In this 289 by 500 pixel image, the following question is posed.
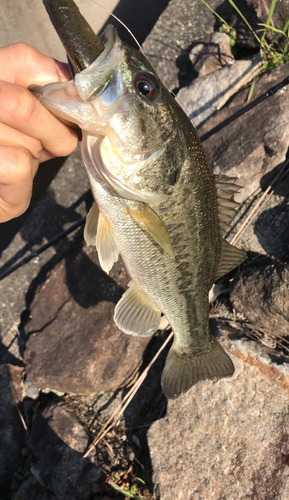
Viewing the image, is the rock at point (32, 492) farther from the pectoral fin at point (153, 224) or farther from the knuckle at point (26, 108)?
the knuckle at point (26, 108)

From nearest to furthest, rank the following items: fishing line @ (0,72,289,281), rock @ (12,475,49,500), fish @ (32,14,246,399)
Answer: fish @ (32,14,246,399)
fishing line @ (0,72,289,281)
rock @ (12,475,49,500)

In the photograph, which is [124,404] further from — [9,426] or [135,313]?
[135,313]

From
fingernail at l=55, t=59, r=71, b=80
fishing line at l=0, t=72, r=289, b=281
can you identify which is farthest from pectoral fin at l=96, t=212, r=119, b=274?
fishing line at l=0, t=72, r=289, b=281

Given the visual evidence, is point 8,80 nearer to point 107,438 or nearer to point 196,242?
point 196,242

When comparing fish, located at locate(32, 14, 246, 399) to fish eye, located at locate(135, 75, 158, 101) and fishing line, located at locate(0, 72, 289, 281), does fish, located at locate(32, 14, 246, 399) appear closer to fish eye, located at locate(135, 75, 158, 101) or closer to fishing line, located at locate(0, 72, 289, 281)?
fish eye, located at locate(135, 75, 158, 101)

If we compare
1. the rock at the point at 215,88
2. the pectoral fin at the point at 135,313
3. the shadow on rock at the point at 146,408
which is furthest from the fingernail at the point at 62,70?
the shadow on rock at the point at 146,408

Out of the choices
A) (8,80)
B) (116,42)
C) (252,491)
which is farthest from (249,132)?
(252,491)
